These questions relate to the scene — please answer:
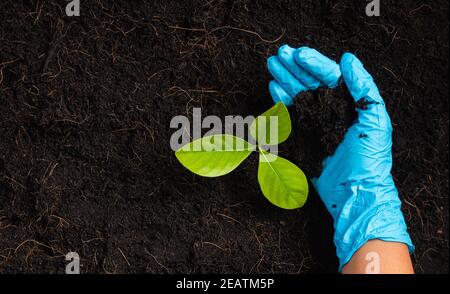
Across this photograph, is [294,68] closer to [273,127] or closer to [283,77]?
[283,77]

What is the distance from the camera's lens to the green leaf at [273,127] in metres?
1.56

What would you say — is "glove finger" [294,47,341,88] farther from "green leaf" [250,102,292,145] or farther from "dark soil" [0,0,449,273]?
"green leaf" [250,102,292,145]

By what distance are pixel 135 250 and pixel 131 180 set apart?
214 mm

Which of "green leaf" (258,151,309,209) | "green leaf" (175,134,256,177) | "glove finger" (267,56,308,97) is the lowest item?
"green leaf" (258,151,309,209)

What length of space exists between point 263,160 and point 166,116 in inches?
12.7

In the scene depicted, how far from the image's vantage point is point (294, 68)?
1.64 m

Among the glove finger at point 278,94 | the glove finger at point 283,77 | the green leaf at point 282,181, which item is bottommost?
→ the green leaf at point 282,181

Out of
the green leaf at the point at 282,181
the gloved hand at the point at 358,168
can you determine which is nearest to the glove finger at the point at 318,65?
the gloved hand at the point at 358,168

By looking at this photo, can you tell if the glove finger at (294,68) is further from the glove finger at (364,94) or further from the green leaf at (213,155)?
the green leaf at (213,155)

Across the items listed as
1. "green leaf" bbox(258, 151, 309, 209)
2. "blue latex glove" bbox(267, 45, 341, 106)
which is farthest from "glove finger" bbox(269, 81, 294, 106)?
"green leaf" bbox(258, 151, 309, 209)

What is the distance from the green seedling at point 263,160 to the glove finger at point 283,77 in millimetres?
116

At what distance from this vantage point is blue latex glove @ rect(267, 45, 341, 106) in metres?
1.63
